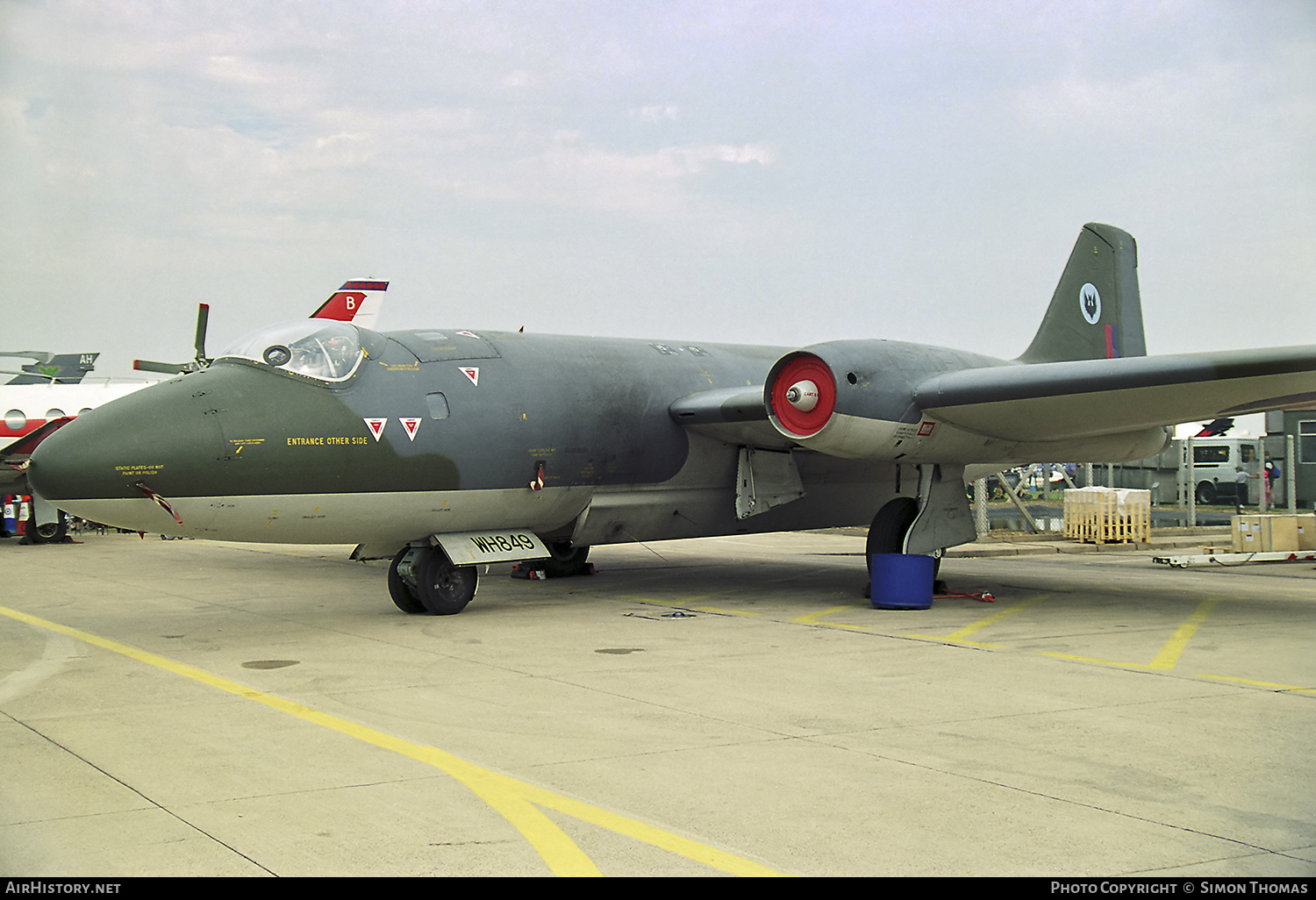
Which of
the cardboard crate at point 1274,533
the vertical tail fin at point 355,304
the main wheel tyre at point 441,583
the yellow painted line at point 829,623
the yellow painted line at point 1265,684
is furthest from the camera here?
the vertical tail fin at point 355,304

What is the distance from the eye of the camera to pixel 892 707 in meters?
7.11

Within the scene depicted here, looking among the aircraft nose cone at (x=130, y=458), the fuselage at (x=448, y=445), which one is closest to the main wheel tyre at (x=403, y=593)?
the fuselage at (x=448, y=445)

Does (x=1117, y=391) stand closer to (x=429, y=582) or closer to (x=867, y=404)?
(x=867, y=404)

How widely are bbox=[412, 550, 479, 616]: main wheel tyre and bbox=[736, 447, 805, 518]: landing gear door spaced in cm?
368

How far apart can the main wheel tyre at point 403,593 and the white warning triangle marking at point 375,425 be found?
162 centimetres

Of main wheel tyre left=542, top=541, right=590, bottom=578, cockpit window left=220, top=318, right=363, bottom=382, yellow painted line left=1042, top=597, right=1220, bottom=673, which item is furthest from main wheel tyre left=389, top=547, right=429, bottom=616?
yellow painted line left=1042, top=597, right=1220, bottom=673

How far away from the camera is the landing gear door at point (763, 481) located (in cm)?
1370

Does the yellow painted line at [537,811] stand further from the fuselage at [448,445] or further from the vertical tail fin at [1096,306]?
the vertical tail fin at [1096,306]

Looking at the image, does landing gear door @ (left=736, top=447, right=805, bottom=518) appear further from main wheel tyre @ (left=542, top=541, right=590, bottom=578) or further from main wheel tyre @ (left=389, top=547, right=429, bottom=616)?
main wheel tyre @ (left=389, top=547, right=429, bottom=616)

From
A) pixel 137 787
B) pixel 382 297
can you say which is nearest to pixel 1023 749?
pixel 137 787

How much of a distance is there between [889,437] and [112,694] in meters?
8.01

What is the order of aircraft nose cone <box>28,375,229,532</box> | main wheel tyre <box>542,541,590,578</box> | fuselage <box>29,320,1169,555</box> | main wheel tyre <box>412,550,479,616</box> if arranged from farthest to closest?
main wheel tyre <box>542,541,590,578</box>, main wheel tyre <box>412,550,479,616</box>, fuselage <box>29,320,1169,555</box>, aircraft nose cone <box>28,375,229,532</box>

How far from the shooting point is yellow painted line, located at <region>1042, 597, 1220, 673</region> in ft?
28.3
